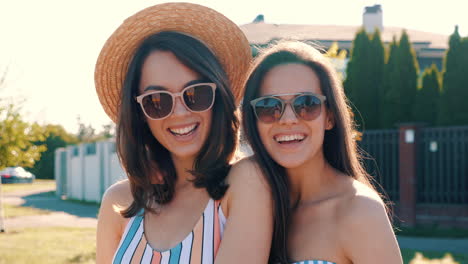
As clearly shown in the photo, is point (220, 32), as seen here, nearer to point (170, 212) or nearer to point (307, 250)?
point (170, 212)

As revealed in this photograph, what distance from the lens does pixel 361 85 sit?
45.4 feet

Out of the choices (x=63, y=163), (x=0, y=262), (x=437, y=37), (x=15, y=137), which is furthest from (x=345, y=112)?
(x=63, y=163)

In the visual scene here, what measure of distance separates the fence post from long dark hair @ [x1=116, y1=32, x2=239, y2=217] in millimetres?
10164

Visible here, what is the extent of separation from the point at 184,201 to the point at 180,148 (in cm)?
23

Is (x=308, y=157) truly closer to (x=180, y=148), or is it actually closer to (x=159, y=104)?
(x=180, y=148)

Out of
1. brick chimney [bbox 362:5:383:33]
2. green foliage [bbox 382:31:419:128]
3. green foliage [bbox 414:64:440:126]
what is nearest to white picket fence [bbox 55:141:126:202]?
green foliage [bbox 382:31:419:128]

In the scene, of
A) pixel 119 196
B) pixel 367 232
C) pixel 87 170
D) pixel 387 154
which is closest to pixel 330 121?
pixel 367 232

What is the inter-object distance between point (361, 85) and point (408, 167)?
102 inches

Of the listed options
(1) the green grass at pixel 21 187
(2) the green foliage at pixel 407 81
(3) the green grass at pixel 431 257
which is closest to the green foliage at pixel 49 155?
(1) the green grass at pixel 21 187

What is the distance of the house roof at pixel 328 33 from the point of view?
2198 cm

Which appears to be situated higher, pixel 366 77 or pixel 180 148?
pixel 366 77

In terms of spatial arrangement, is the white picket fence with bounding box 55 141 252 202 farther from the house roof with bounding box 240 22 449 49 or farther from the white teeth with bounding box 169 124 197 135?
the white teeth with bounding box 169 124 197 135

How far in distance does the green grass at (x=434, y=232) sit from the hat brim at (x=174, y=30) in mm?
8657

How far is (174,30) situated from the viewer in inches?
105
